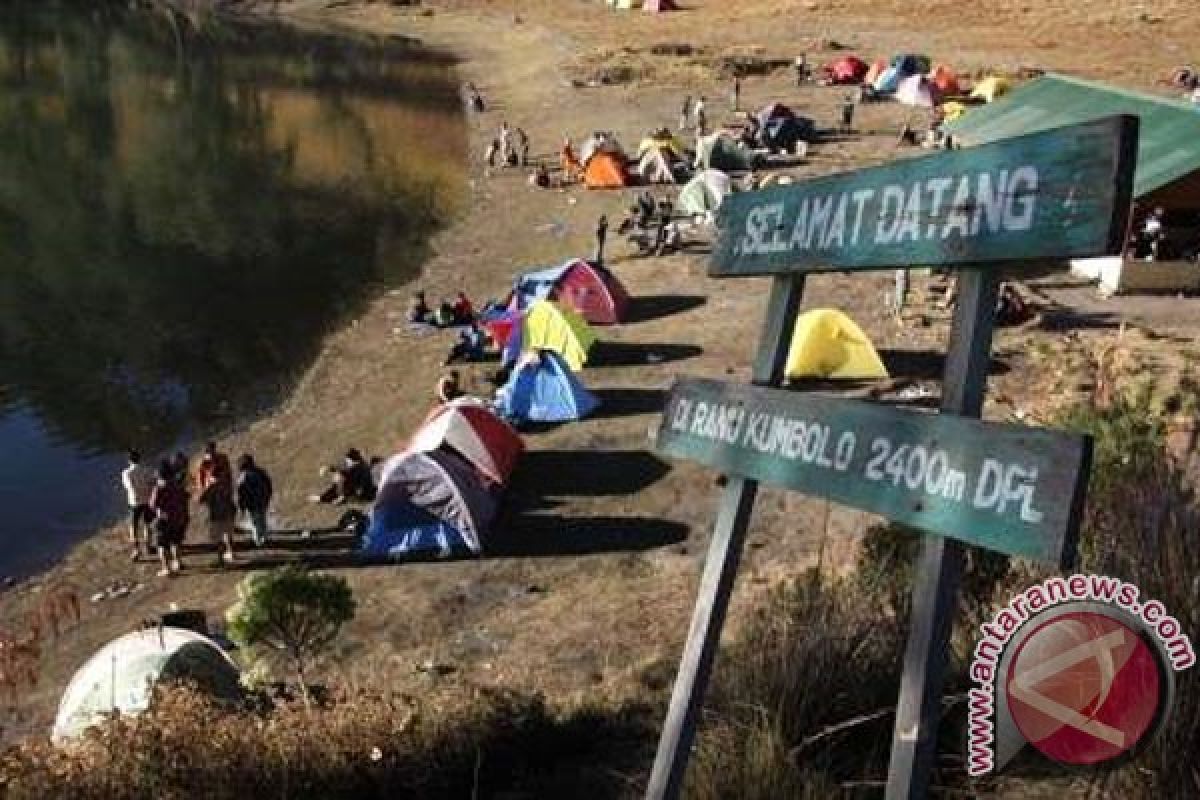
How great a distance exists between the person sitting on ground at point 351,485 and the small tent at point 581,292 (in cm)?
765

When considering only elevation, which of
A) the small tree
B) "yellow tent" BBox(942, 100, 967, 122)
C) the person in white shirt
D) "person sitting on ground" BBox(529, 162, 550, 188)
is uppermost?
"yellow tent" BBox(942, 100, 967, 122)

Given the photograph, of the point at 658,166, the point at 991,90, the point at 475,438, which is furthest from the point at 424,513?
the point at 991,90

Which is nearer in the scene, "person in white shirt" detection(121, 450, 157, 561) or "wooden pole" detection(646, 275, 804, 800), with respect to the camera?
"wooden pole" detection(646, 275, 804, 800)

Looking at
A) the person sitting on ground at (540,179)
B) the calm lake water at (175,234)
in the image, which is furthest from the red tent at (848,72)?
the person sitting on ground at (540,179)

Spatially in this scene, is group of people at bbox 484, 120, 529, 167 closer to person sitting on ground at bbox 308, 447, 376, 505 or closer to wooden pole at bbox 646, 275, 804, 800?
person sitting on ground at bbox 308, 447, 376, 505

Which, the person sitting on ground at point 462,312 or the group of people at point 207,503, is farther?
the person sitting on ground at point 462,312

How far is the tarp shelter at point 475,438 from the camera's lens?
61.4 ft

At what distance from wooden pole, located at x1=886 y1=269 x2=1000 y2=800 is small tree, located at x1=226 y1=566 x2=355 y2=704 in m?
9.27

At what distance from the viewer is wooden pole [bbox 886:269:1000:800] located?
420 centimetres

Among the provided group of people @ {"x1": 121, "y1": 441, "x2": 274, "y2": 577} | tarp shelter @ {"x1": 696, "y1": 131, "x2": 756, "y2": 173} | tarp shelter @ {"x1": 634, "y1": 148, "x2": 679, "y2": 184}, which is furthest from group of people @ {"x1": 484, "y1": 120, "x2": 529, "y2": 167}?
group of people @ {"x1": 121, "y1": 441, "x2": 274, "y2": 577}

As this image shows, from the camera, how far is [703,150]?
131 ft

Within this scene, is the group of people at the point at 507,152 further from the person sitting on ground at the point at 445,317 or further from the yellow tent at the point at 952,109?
the person sitting on ground at the point at 445,317

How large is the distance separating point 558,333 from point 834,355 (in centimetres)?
561

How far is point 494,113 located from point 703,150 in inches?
754
